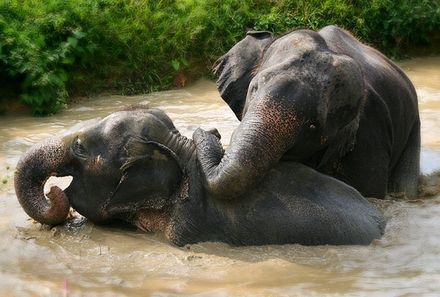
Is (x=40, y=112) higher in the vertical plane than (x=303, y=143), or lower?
lower

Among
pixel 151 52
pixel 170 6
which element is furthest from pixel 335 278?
pixel 170 6

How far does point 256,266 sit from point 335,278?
1.31 ft

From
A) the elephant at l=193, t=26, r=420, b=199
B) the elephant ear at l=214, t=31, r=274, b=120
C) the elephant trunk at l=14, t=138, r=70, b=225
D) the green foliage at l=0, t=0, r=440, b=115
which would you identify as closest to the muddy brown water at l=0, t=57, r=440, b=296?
the elephant trunk at l=14, t=138, r=70, b=225

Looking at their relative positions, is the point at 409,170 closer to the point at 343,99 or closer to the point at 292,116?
the point at 343,99

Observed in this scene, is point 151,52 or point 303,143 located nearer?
point 303,143

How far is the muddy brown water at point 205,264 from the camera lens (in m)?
4.49

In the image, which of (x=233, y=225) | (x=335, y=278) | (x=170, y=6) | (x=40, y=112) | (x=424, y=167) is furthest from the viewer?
(x=170, y=6)

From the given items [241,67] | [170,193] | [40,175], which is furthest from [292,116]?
[40,175]

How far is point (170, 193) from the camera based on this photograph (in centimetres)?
504

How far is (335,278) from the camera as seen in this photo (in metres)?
4.61

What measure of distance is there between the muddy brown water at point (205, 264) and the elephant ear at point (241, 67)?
1069 mm

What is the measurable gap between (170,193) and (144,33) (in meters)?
5.33

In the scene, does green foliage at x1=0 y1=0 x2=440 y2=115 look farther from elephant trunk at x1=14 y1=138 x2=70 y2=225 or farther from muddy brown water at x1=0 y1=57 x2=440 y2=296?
elephant trunk at x1=14 y1=138 x2=70 y2=225

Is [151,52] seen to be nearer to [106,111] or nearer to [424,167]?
[106,111]
